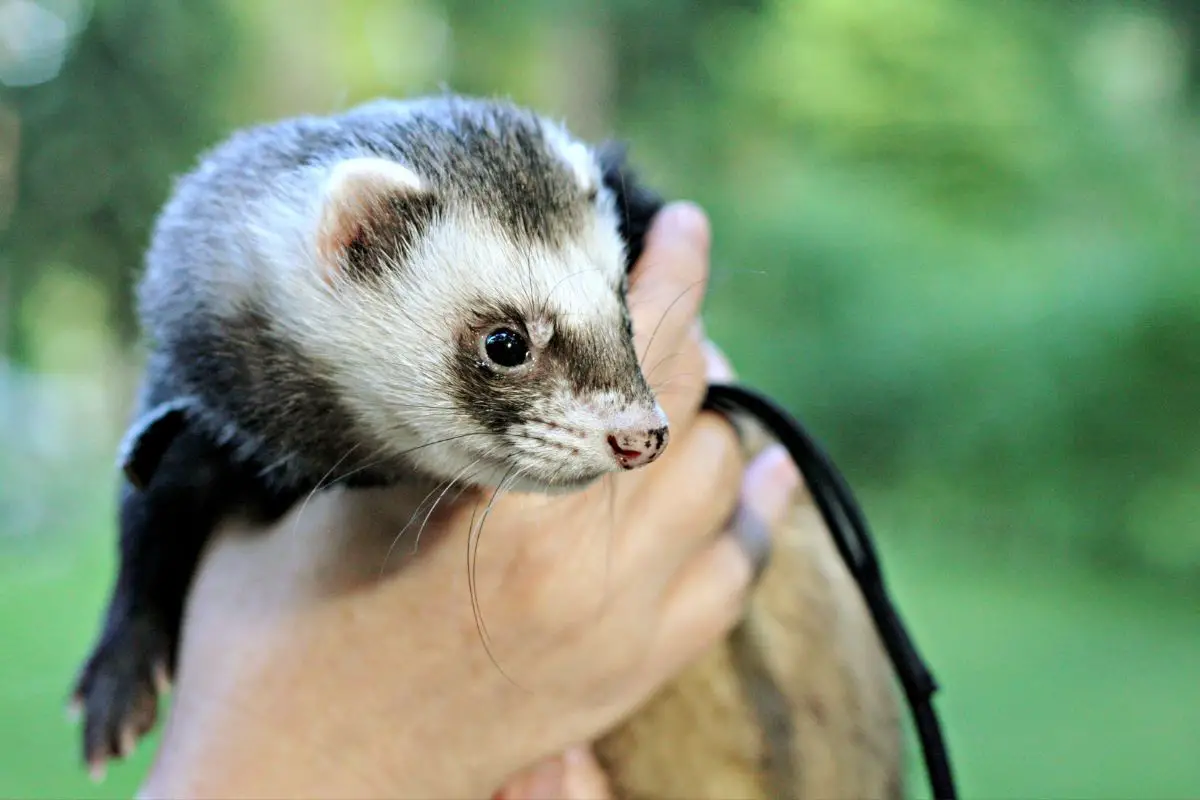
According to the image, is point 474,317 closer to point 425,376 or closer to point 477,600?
point 425,376

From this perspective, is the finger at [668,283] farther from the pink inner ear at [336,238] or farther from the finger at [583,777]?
the finger at [583,777]

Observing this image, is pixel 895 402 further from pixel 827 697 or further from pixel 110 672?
pixel 110 672

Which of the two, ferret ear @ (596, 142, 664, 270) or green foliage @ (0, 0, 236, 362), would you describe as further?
green foliage @ (0, 0, 236, 362)

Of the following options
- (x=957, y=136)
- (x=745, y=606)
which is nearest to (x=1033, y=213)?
(x=957, y=136)

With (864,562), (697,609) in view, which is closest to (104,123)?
(697,609)

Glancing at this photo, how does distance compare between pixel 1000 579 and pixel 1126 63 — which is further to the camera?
pixel 1000 579

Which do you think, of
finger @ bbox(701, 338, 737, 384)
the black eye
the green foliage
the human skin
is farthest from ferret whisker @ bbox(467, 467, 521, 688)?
the green foliage

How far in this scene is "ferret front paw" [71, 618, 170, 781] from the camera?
1325mm

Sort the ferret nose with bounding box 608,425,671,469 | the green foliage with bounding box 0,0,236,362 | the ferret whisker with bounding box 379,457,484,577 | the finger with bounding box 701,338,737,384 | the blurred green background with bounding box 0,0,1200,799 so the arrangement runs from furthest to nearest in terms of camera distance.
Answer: the green foliage with bounding box 0,0,236,362 → the blurred green background with bounding box 0,0,1200,799 → the finger with bounding box 701,338,737,384 → the ferret whisker with bounding box 379,457,484,577 → the ferret nose with bounding box 608,425,671,469

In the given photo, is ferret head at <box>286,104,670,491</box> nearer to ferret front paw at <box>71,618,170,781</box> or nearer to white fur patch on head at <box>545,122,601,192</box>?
white fur patch on head at <box>545,122,601,192</box>

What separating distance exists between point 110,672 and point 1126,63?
1.98m

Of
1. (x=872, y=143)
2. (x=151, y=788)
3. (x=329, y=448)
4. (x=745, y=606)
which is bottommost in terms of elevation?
(x=151, y=788)

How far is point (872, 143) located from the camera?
1.91m

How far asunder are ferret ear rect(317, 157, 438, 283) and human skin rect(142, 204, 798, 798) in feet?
0.91
